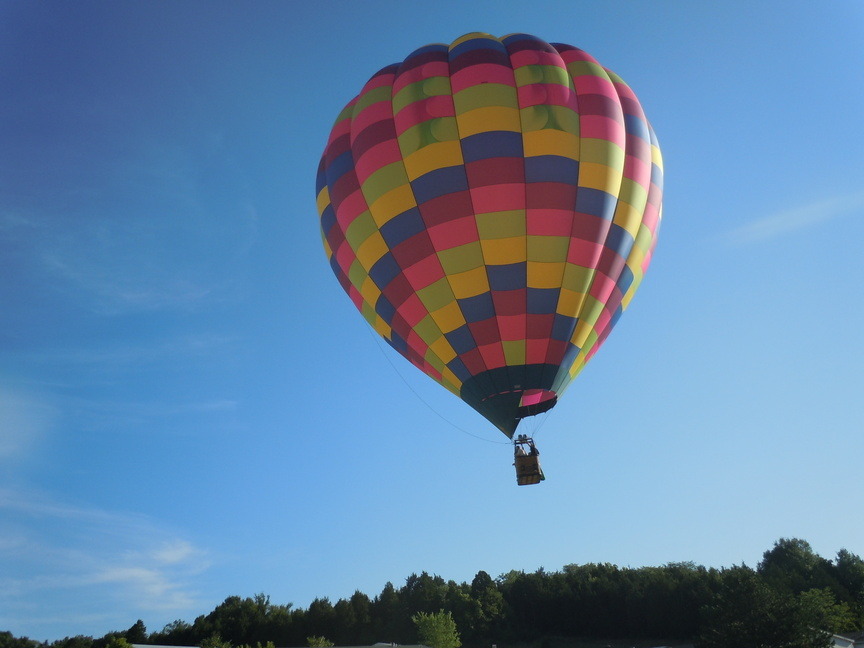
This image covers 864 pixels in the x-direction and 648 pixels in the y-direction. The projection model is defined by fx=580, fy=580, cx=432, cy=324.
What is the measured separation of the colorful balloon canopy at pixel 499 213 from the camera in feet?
37.0

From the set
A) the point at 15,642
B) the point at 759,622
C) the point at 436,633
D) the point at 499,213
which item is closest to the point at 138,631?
the point at 15,642

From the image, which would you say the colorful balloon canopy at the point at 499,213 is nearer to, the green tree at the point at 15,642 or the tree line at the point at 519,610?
the tree line at the point at 519,610

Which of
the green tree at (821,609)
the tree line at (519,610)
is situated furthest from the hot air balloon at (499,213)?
the tree line at (519,610)

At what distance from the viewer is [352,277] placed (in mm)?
13203

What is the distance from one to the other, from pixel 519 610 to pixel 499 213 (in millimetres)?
40496

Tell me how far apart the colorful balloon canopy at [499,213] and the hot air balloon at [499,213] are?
28mm

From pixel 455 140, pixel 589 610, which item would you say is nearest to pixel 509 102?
pixel 455 140

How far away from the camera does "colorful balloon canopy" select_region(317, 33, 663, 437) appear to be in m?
11.3

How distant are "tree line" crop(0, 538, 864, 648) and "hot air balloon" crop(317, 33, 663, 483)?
29518mm

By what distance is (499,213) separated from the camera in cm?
1120

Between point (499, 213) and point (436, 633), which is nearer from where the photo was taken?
point (499, 213)

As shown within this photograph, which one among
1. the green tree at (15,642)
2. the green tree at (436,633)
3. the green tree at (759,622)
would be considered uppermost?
the green tree at (15,642)

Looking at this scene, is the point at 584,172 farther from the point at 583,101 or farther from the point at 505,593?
the point at 505,593

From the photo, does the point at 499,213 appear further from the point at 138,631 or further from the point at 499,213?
the point at 138,631
